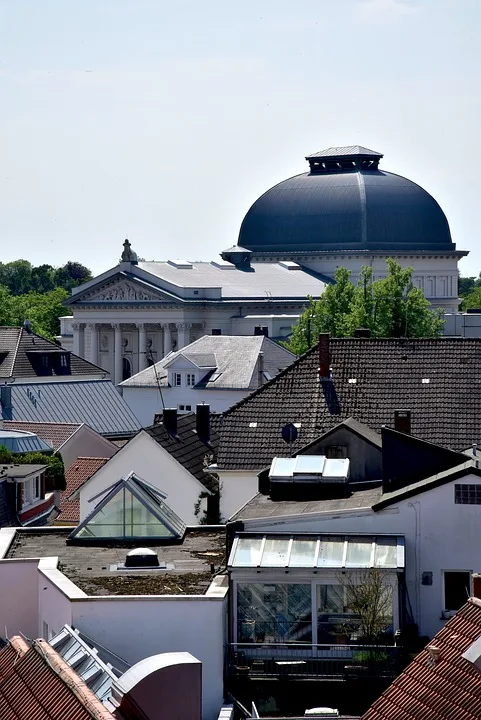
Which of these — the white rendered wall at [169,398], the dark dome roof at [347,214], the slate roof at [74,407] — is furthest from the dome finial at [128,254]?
the slate roof at [74,407]

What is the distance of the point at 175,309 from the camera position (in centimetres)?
15775

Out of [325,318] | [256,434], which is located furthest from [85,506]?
[325,318]

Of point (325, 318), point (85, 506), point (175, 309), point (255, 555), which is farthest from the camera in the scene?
point (175, 309)

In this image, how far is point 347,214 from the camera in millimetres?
185875

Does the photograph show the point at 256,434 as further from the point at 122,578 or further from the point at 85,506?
the point at 122,578

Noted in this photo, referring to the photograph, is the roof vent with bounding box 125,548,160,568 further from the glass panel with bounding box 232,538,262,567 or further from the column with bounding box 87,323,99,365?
the column with bounding box 87,323,99,365

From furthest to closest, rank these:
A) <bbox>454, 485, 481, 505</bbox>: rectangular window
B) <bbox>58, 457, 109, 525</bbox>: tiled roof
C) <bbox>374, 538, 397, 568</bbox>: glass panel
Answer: <bbox>58, 457, 109, 525</bbox>: tiled roof
<bbox>454, 485, 481, 505</bbox>: rectangular window
<bbox>374, 538, 397, 568</bbox>: glass panel

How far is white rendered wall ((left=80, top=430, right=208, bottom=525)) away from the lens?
42.9 m

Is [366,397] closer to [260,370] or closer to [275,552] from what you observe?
[275,552]

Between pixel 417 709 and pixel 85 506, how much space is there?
91.2ft

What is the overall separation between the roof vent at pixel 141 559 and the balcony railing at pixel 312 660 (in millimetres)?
2967

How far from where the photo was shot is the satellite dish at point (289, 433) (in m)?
39.8

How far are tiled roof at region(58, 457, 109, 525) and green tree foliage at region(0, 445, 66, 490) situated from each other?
24cm

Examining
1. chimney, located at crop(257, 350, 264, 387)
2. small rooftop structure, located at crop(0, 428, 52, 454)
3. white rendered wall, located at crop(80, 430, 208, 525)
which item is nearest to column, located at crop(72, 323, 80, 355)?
chimney, located at crop(257, 350, 264, 387)
